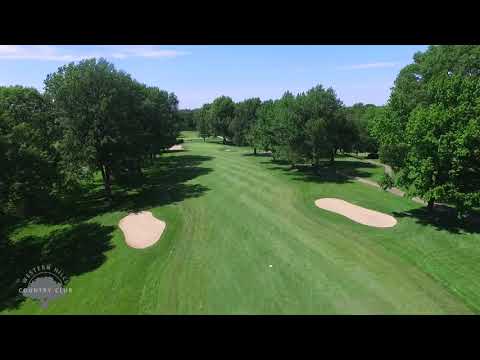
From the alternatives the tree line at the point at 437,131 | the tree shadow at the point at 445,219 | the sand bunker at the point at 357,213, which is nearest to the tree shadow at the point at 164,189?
the sand bunker at the point at 357,213

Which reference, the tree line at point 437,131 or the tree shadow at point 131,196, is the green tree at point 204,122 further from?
the tree line at point 437,131

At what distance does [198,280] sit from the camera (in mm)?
14477

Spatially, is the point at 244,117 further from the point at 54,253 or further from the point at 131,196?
the point at 54,253

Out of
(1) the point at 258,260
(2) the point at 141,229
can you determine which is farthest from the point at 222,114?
(1) the point at 258,260

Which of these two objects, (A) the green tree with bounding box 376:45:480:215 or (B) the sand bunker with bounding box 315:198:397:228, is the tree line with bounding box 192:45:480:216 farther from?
(B) the sand bunker with bounding box 315:198:397:228

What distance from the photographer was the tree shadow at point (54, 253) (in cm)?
1499

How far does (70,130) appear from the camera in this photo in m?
25.3

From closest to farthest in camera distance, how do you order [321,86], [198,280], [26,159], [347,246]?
[198,280] → [347,246] → [26,159] → [321,86]

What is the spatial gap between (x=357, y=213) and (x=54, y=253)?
22.9 metres

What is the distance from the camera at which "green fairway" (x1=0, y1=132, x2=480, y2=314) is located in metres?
12.7
